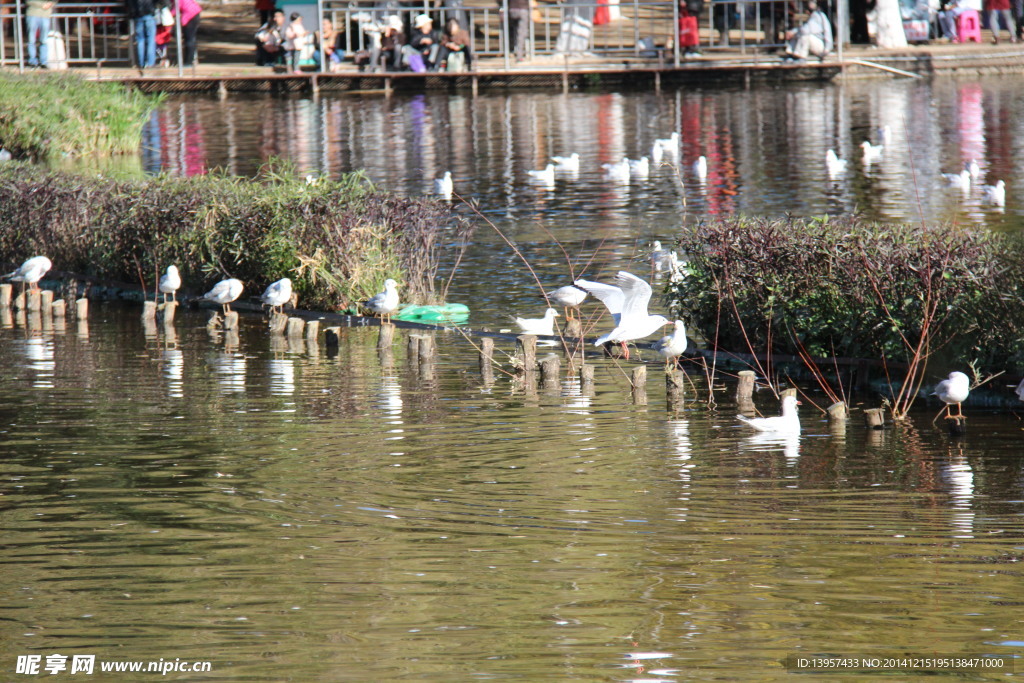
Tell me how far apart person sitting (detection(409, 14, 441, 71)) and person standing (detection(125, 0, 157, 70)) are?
19.4ft

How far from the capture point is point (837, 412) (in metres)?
9.27

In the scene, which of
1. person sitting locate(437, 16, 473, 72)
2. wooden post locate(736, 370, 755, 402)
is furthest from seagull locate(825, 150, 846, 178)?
person sitting locate(437, 16, 473, 72)

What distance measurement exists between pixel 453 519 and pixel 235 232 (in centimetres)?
673

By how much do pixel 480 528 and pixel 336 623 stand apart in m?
1.28

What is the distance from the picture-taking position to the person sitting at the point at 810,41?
34.8 m

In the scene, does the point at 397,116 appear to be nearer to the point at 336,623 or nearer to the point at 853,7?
the point at 853,7

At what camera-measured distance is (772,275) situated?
10602 millimetres

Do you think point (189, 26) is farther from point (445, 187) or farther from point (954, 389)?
point (954, 389)

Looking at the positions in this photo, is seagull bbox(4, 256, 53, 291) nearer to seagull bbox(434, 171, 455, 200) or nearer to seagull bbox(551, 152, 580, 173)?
seagull bbox(434, 171, 455, 200)

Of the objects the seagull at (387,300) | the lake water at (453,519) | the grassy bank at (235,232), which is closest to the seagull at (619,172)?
the grassy bank at (235,232)

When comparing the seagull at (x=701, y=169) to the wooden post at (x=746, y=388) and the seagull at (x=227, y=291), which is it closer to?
the seagull at (x=227, y=291)

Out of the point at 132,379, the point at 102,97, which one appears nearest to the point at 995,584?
the point at 132,379

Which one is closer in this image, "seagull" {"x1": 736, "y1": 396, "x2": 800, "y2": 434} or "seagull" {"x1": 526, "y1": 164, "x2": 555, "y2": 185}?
"seagull" {"x1": 736, "y1": 396, "x2": 800, "y2": 434}

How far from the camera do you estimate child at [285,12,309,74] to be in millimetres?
34875
